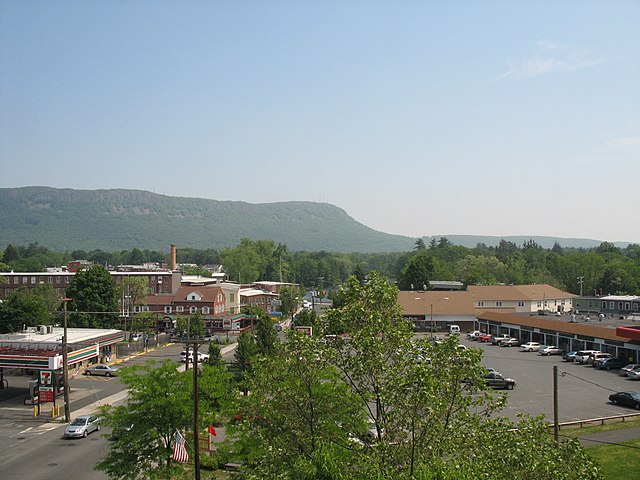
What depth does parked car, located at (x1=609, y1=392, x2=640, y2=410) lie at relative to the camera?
3741 centimetres

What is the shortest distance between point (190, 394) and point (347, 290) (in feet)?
34.4

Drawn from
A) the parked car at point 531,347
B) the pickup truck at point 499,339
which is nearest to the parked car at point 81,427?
the parked car at point 531,347

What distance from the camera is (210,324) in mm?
86938

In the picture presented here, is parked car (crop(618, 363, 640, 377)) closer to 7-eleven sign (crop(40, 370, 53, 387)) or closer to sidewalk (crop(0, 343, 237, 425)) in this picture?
sidewalk (crop(0, 343, 237, 425))

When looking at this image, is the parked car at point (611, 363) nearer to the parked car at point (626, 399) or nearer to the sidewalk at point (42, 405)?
the parked car at point (626, 399)

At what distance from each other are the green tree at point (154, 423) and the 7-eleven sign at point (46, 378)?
18.3 m

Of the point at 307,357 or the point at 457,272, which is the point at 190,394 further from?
the point at 457,272

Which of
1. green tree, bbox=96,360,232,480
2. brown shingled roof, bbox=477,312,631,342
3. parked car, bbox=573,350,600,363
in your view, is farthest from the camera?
brown shingled roof, bbox=477,312,631,342

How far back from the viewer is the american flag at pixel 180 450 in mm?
21672

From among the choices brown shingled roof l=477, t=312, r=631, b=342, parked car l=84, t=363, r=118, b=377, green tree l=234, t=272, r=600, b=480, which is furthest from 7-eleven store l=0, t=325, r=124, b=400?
brown shingled roof l=477, t=312, r=631, b=342

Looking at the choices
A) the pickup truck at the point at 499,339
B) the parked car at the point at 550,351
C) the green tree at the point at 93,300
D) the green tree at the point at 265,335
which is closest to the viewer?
the green tree at the point at 265,335

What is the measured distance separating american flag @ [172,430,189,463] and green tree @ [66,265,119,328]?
48889 millimetres

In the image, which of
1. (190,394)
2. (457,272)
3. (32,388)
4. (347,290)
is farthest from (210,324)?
(457,272)

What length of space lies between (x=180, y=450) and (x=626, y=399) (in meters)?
30.2
